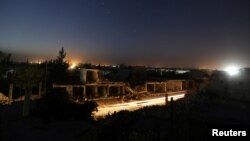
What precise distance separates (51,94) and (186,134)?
530 inches

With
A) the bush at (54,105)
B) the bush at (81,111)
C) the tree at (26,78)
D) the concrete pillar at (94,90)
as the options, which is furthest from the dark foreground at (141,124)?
the concrete pillar at (94,90)

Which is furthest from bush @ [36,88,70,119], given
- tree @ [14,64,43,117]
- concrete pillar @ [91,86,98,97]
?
concrete pillar @ [91,86,98,97]

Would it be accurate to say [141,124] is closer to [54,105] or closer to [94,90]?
[54,105]

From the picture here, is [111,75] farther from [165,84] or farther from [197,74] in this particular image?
[197,74]

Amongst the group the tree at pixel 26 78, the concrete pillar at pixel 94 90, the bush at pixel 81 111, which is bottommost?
the bush at pixel 81 111

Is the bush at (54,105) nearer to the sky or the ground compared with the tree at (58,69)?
nearer to the ground

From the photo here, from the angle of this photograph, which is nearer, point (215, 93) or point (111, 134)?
point (111, 134)

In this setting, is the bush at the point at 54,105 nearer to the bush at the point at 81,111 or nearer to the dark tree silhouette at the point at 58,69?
the bush at the point at 81,111

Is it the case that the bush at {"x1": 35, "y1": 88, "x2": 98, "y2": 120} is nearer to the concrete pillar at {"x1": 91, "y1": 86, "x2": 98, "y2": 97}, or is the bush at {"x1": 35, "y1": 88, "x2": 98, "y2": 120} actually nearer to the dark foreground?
the dark foreground

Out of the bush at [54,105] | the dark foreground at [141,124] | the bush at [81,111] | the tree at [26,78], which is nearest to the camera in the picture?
the dark foreground at [141,124]

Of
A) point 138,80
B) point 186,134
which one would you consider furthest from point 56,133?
point 138,80

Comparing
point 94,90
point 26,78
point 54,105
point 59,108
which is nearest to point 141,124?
point 59,108

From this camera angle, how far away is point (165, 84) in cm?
4872

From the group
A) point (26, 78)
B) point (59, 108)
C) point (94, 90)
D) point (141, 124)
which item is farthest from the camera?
point (94, 90)
